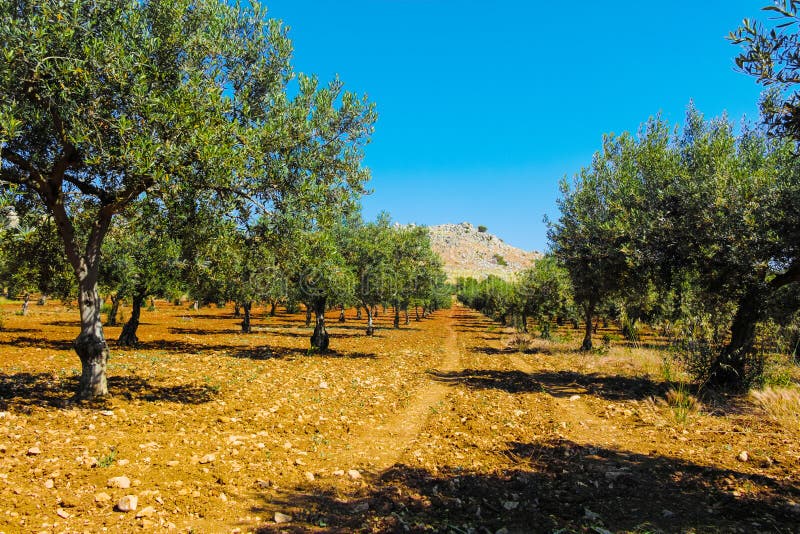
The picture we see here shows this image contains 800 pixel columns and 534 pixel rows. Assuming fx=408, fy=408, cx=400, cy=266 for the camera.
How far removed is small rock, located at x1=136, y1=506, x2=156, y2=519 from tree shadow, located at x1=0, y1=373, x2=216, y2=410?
6.23 metres

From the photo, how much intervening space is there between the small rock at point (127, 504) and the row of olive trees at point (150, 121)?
6.02 metres

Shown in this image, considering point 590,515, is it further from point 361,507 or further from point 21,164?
point 21,164

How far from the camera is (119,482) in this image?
22.8ft

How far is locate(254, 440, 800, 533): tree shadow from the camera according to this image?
6573 mm

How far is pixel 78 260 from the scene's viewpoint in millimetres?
11172

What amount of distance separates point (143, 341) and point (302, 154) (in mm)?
27682

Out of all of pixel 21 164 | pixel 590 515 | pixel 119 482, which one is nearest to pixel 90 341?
pixel 21 164

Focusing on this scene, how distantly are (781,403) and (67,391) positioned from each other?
22.8m

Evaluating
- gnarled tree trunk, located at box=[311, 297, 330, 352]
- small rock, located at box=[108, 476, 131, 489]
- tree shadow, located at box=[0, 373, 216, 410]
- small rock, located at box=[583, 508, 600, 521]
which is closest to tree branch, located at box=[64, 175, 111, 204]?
tree shadow, located at box=[0, 373, 216, 410]

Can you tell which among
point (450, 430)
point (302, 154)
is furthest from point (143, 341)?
point (450, 430)

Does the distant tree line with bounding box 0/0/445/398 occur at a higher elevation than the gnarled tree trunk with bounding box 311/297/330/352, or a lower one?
higher

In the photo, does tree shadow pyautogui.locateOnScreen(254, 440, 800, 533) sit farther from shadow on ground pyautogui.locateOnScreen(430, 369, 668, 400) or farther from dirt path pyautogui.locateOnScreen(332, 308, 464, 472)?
shadow on ground pyautogui.locateOnScreen(430, 369, 668, 400)

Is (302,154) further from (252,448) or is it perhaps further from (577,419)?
(577,419)

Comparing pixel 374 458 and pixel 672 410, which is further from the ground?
pixel 672 410
